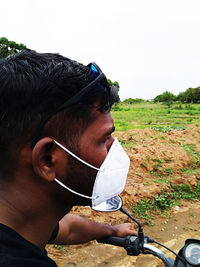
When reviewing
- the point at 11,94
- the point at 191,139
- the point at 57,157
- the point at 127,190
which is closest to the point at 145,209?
the point at 127,190

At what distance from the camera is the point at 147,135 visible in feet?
25.1

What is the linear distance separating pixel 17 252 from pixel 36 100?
619 millimetres

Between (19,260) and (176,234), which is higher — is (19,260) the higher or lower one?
the higher one

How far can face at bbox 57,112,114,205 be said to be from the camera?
111 cm

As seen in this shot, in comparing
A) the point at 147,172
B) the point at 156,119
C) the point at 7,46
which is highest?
the point at 7,46

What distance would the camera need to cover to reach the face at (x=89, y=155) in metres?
1.11

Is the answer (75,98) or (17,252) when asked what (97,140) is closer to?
(75,98)

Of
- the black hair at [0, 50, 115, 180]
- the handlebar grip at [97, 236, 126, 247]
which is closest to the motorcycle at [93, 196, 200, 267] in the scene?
the handlebar grip at [97, 236, 126, 247]

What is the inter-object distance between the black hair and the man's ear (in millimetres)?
39

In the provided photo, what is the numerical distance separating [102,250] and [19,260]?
94.9 inches

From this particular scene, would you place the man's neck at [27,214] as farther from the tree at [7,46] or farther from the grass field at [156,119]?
the tree at [7,46]

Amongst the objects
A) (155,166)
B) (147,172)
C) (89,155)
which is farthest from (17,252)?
(155,166)

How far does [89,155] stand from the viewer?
1133 millimetres

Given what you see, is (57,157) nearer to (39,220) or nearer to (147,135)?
(39,220)
